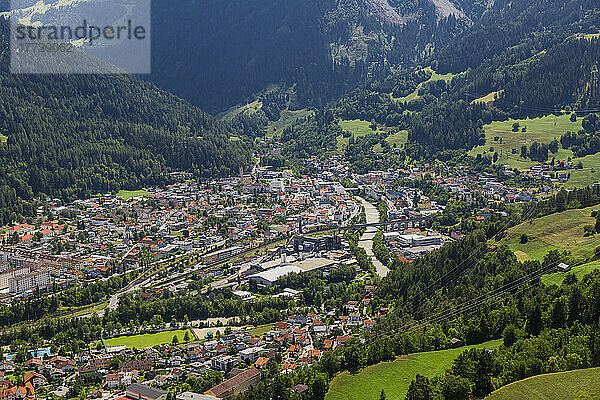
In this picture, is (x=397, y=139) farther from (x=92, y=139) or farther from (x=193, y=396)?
(x=193, y=396)

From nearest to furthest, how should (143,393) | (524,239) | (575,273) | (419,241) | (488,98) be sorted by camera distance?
1. (143,393)
2. (575,273)
3. (524,239)
4. (419,241)
5. (488,98)

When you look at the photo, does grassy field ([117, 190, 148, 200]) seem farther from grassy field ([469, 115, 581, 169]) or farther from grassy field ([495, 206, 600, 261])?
grassy field ([495, 206, 600, 261])

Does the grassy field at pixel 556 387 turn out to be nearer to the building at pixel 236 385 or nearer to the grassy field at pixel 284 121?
the building at pixel 236 385

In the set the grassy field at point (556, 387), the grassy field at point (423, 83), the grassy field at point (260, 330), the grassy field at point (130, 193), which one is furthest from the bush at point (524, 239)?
the grassy field at point (423, 83)

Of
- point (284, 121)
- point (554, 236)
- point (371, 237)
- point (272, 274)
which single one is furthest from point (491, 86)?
point (272, 274)

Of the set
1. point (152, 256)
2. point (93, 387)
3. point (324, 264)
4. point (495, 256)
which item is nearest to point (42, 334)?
point (93, 387)

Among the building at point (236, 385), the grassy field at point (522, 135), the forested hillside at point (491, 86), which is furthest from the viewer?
the forested hillside at point (491, 86)
